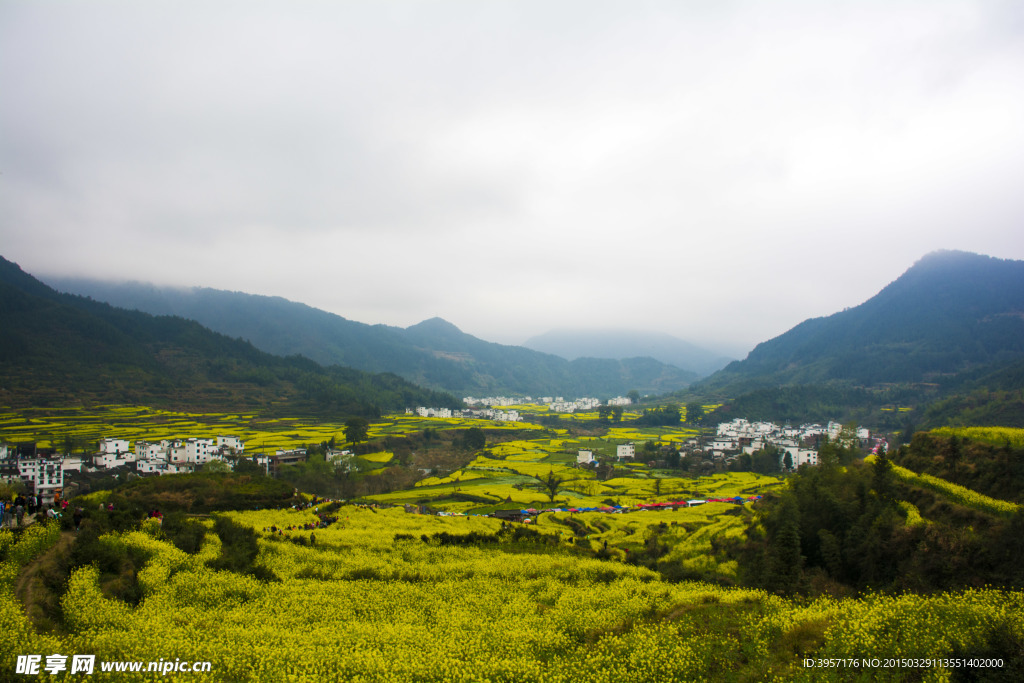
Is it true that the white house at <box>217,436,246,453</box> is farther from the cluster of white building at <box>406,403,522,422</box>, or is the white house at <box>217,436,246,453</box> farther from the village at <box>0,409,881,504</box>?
the cluster of white building at <box>406,403,522,422</box>

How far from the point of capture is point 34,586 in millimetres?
14094

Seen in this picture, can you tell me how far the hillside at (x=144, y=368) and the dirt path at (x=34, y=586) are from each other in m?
92.7

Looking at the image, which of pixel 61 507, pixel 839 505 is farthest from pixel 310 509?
pixel 839 505

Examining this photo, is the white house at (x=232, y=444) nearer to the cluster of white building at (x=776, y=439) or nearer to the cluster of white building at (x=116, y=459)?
the cluster of white building at (x=116, y=459)

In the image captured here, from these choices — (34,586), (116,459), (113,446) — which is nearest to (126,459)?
(116,459)

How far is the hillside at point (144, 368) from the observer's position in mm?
94688

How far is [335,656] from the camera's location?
12.9 metres

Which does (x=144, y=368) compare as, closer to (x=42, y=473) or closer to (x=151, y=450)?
(x=151, y=450)

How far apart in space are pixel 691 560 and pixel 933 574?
1164cm

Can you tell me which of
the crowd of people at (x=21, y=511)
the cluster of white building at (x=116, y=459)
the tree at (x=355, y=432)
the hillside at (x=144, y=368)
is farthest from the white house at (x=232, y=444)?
the crowd of people at (x=21, y=511)

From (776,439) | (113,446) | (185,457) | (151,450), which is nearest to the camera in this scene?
(113,446)

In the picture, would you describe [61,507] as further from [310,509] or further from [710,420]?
[710,420]

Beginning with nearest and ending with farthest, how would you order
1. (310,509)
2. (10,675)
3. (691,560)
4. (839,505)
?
1. (10,675)
2. (839,505)
3. (691,560)
4. (310,509)

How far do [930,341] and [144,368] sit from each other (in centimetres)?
22432
